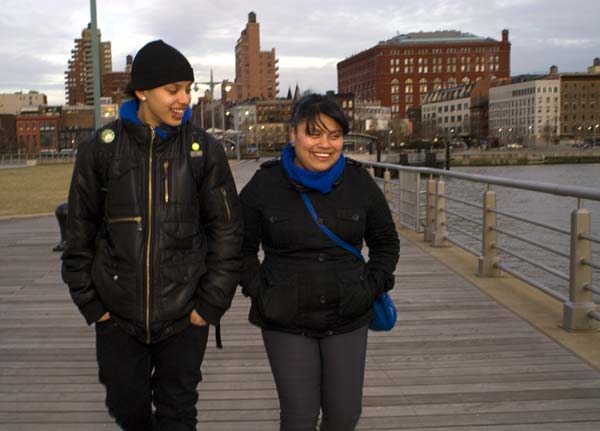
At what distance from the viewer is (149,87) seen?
286 centimetres

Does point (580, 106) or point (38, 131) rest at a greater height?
point (580, 106)

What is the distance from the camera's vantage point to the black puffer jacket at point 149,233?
2.79 m

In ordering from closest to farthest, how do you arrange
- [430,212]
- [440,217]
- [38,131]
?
[440,217], [430,212], [38,131]

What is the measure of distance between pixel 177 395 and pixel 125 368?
0.23 metres

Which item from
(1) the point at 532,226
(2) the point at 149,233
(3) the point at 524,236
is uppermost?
(2) the point at 149,233

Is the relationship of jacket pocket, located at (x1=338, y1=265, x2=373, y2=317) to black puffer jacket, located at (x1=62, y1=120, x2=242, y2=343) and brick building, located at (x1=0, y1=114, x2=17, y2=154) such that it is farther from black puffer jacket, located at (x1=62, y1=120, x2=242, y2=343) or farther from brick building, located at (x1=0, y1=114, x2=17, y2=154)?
brick building, located at (x1=0, y1=114, x2=17, y2=154)

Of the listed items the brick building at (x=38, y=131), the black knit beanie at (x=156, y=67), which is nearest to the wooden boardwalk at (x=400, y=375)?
the black knit beanie at (x=156, y=67)

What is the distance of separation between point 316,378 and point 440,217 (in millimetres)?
7993

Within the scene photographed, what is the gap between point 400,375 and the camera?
4.77m

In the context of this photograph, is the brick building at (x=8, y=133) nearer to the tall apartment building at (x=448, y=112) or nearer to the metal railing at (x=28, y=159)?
the metal railing at (x=28, y=159)

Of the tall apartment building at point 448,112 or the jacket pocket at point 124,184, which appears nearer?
the jacket pocket at point 124,184

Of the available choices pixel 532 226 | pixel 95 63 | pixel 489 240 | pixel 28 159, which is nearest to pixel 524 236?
pixel 489 240

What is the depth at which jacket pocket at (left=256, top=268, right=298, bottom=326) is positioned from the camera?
283 cm

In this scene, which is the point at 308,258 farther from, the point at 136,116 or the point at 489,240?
the point at 489,240
